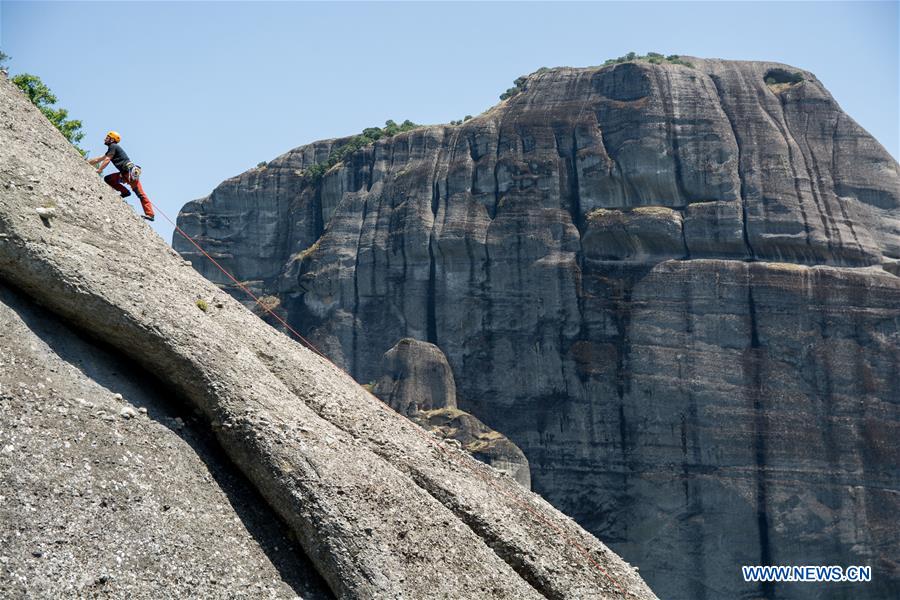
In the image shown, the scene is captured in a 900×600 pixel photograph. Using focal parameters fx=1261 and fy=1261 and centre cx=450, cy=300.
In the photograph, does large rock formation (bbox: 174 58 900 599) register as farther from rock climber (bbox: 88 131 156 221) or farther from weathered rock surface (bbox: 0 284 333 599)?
weathered rock surface (bbox: 0 284 333 599)

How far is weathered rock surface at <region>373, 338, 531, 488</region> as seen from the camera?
9225cm

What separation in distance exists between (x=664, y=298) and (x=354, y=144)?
39569mm

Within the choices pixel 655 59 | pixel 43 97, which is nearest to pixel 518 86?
pixel 655 59

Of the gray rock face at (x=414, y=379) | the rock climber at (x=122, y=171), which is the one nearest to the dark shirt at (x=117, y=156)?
the rock climber at (x=122, y=171)

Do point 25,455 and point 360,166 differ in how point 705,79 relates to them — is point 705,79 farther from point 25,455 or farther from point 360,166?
point 25,455

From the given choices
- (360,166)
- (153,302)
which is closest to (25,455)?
(153,302)

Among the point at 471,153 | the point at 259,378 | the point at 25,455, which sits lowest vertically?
the point at 25,455

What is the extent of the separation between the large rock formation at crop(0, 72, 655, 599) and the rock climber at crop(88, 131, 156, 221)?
9.11 ft

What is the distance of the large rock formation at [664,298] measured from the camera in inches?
3659

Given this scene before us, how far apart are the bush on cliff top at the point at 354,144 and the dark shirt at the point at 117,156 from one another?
95.8 metres

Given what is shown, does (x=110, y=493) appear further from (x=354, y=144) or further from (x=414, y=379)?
(x=354, y=144)

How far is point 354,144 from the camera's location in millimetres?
125188

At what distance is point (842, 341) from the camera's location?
96688mm

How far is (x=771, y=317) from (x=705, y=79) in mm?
24651
